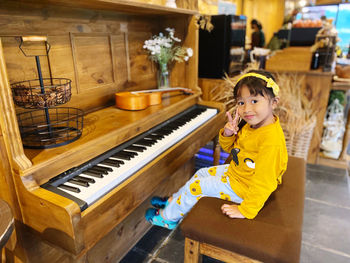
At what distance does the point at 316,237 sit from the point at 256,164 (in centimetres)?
116

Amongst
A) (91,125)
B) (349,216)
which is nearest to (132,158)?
(91,125)

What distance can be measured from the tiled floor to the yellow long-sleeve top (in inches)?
28.5

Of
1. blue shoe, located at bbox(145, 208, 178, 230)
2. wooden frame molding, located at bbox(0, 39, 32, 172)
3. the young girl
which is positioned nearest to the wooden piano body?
wooden frame molding, located at bbox(0, 39, 32, 172)

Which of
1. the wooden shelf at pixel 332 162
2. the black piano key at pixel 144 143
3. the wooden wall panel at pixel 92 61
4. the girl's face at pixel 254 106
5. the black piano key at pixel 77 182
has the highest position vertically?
the wooden wall panel at pixel 92 61

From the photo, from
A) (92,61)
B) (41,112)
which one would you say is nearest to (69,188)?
(41,112)

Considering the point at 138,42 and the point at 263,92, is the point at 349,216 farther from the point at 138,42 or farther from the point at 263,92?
the point at 138,42

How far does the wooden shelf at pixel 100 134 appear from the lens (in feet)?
3.41

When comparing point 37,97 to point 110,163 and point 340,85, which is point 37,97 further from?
point 340,85

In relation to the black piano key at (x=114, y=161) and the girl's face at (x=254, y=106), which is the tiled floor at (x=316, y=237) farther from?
the girl's face at (x=254, y=106)

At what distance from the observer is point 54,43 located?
139 centimetres

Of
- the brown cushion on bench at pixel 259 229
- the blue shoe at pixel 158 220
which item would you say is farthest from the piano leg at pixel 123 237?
the brown cushion on bench at pixel 259 229

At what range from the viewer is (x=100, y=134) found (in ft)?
Result: 4.31

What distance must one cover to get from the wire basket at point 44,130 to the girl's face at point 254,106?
2.58 ft

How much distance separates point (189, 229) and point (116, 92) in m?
1.14
